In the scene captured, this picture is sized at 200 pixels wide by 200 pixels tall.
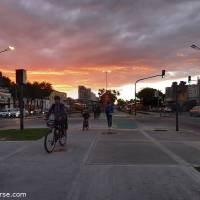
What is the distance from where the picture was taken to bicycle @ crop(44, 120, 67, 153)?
14391 mm

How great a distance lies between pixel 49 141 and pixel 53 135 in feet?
1.44

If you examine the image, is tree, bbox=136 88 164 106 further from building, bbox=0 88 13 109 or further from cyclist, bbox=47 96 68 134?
cyclist, bbox=47 96 68 134

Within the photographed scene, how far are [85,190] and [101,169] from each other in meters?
2.46

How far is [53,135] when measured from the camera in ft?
49.2

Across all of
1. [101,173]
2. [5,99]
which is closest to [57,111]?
[101,173]

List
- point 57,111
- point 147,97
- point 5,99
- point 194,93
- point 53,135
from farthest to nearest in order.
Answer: point 147,97
point 194,93
point 5,99
point 57,111
point 53,135

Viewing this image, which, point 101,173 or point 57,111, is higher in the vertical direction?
point 57,111

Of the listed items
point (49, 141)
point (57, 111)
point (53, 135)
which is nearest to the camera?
point (49, 141)

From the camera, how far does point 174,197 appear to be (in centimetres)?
797

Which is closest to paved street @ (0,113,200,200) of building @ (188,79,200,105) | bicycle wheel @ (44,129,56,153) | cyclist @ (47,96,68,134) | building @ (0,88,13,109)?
bicycle wheel @ (44,129,56,153)

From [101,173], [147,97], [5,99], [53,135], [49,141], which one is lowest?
[101,173]

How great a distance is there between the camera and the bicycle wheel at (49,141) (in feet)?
46.6

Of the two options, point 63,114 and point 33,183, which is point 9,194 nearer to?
point 33,183

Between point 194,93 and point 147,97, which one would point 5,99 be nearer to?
point 194,93
